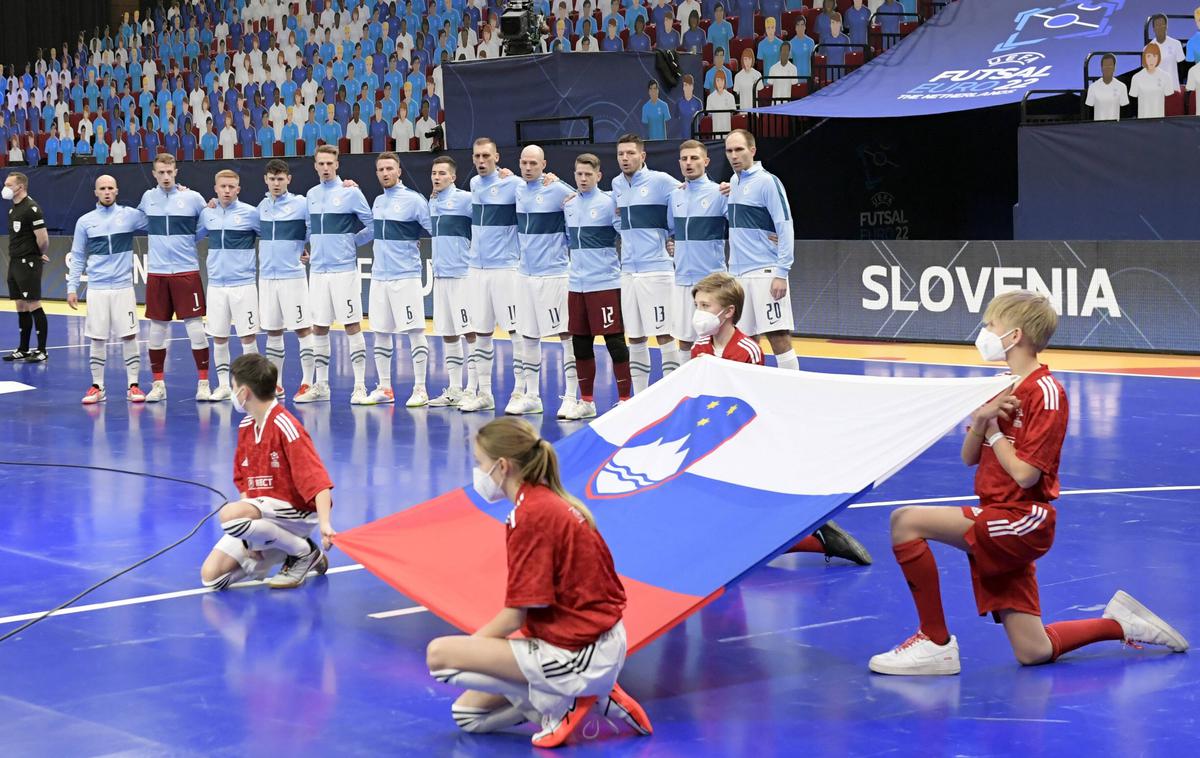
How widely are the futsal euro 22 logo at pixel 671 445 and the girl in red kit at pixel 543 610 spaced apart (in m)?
1.96

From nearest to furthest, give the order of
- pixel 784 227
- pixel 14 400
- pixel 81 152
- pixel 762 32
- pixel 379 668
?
pixel 379 668 → pixel 784 227 → pixel 14 400 → pixel 762 32 → pixel 81 152

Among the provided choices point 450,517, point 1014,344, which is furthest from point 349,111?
point 1014,344

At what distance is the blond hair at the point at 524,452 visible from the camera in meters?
5.28

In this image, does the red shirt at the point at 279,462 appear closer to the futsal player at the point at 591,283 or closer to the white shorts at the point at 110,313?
the futsal player at the point at 591,283

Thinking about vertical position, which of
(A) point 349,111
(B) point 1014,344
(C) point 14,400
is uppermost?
(A) point 349,111

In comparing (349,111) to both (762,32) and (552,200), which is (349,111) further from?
(552,200)

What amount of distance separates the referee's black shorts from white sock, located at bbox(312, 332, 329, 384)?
16.5 feet

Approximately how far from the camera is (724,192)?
12.2m

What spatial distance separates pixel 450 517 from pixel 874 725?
270cm

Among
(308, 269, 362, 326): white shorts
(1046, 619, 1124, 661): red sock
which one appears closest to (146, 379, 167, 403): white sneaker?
(308, 269, 362, 326): white shorts

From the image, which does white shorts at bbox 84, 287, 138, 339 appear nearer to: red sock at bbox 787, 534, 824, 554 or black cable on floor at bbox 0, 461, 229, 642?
black cable on floor at bbox 0, 461, 229, 642

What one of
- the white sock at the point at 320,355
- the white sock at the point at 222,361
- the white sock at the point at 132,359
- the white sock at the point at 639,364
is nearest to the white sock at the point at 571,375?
the white sock at the point at 639,364

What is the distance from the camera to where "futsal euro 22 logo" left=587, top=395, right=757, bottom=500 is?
24.0 feet

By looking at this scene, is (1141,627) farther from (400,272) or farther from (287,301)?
(287,301)
